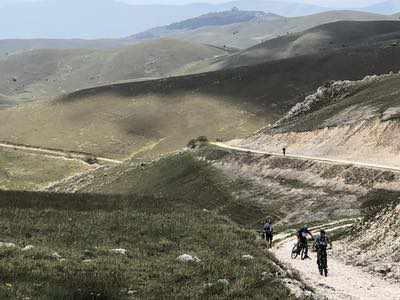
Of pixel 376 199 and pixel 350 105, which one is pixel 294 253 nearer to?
pixel 376 199

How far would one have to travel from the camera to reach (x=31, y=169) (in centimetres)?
12288

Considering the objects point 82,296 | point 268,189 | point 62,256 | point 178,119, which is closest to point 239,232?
point 62,256

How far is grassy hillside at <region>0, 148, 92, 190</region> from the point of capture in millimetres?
113000

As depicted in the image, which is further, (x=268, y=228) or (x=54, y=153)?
(x=54, y=153)

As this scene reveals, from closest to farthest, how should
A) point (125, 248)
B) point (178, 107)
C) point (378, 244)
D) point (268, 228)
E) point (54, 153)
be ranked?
point (125, 248)
point (378, 244)
point (268, 228)
point (54, 153)
point (178, 107)

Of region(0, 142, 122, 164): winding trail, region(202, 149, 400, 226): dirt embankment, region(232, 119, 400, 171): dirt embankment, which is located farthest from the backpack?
region(0, 142, 122, 164): winding trail

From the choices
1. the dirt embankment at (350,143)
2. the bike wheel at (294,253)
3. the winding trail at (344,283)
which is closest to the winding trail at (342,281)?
the winding trail at (344,283)

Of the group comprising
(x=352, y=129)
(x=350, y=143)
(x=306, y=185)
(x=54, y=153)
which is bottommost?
(x=54, y=153)

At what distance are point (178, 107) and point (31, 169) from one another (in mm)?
49495

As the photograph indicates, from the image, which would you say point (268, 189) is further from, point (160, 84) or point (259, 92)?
point (160, 84)

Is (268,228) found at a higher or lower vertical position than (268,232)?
higher

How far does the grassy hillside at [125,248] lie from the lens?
21438mm

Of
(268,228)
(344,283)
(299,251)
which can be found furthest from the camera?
(268,228)

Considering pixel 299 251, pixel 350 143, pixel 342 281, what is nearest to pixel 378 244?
pixel 299 251
